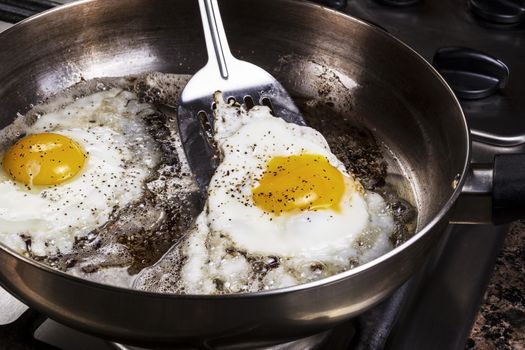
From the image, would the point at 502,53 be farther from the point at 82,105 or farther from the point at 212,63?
the point at 82,105

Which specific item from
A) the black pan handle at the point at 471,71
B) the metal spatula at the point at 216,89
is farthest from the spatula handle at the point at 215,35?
the black pan handle at the point at 471,71

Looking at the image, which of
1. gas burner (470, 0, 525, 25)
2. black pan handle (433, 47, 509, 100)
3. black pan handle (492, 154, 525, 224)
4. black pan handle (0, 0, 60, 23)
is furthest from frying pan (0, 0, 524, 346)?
gas burner (470, 0, 525, 25)

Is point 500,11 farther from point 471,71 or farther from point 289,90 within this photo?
point 289,90

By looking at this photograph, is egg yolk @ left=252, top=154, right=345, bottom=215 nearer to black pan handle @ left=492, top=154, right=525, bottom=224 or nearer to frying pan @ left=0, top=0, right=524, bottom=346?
frying pan @ left=0, top=0, right=524, bottom=346

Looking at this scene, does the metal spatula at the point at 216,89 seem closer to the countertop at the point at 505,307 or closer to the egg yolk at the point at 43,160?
the egg yolk at the point at 43,160

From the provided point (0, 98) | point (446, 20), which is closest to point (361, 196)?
point (0, 98)

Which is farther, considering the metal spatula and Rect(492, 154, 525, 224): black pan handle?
A: the metal spatula
